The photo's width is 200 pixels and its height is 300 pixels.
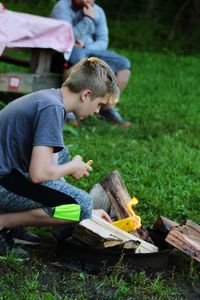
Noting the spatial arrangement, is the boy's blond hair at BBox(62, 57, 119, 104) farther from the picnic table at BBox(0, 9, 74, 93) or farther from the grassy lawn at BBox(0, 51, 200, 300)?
the picnic table at BBox(0, 9, 74, 93)

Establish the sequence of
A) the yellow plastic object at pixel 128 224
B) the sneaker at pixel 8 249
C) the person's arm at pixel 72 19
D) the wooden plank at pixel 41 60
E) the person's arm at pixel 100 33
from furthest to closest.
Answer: the person's arm at pixel 100 33 → the person's arm at pixel 72 19 → the wooden plank at pixel 41 60 → the yellow plastic object at pixel 128 224 → the sneaker at pixel 8 249

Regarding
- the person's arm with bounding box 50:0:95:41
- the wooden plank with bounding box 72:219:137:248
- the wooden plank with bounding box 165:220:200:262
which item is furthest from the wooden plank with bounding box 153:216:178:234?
the person's arm with bounding box 50:0:95:41

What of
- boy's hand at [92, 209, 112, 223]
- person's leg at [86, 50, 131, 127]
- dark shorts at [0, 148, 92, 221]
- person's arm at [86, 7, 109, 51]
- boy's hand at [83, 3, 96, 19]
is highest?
dark shorts at [0, 148, 92, 221]

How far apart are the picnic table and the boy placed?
8.90 feet

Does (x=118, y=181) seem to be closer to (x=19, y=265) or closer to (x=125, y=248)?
(x=125, y=248)

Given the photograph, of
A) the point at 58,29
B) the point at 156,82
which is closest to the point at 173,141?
the point at 58,29

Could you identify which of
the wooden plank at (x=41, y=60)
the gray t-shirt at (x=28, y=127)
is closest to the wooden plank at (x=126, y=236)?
the gray t-shirt at (x=28, y=127)

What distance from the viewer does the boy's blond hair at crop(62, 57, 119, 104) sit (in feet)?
12.2

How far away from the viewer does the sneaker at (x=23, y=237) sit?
13.5 ft

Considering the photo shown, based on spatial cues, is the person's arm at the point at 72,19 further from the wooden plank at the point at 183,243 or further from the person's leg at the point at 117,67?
the wooden plank at the point at 183,243

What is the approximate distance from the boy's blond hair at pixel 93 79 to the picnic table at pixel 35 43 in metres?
2.69

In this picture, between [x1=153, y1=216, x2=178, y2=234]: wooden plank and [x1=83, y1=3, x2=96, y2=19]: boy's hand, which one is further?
[x1=83, y1=3, x2=96, y2=19]: boy's hand

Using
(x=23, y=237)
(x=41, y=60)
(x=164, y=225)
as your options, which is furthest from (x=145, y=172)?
(x=41, y=60)

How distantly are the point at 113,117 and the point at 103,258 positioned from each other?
4.05 metres
